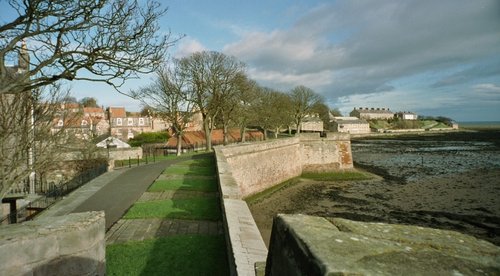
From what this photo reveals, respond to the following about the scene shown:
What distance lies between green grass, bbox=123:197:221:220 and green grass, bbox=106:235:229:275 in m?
1.69

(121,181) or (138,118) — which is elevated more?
(138,118)

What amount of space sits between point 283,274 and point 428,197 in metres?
24.4

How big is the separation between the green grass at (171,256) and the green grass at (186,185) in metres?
5.36

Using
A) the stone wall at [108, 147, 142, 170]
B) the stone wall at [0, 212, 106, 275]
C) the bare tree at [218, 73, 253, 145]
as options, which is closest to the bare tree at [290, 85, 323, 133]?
the bare tree at [218, 73, 253, 145]

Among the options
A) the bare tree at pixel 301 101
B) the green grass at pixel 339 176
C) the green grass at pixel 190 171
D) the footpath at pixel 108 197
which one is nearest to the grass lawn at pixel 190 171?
the green grass at pixel 190 171

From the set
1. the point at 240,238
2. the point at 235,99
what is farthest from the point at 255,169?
the point at 240,238

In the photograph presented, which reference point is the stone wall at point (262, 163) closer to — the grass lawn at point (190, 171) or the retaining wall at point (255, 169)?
the retaining wall at point (255, 169)

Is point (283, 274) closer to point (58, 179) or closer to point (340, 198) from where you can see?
point (340, 198)

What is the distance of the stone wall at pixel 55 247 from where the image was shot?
3.74 meters

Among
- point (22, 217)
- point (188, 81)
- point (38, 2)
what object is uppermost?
point (188, 81)

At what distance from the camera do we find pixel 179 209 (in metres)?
9.92

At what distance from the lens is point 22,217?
1295cm

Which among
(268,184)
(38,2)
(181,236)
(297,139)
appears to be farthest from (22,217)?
(297,139)

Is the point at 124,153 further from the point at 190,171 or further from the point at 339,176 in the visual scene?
the point at 339,176
